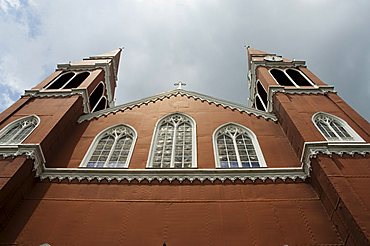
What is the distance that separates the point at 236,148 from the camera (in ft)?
50.7

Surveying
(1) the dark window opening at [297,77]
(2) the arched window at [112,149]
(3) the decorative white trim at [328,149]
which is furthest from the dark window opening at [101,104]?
(3) the decorative white trim at [328,149]

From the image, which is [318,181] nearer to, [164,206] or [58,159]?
[164,206]

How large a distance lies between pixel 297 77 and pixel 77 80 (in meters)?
14.0

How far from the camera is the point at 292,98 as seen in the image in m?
18.0

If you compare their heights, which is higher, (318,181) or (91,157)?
(91,157)

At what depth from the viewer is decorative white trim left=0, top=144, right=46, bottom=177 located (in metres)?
13.3

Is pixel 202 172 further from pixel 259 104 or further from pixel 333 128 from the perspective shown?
pixel 259 104

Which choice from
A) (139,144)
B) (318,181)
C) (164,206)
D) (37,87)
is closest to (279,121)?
(318,181)

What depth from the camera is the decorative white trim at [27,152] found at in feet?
43.5

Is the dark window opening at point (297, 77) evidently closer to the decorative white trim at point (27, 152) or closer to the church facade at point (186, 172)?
the church facade at point (186, 172)

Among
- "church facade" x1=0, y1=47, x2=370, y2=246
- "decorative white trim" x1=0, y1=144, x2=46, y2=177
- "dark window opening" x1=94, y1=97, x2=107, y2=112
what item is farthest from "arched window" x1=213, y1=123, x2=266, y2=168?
"dark window opening" x1=94, y1=97, x2=107, y2=112

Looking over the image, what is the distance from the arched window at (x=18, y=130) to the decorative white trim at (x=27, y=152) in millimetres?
1297

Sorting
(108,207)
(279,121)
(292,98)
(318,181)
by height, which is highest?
(292,98)

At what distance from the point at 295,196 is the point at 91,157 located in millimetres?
8493
